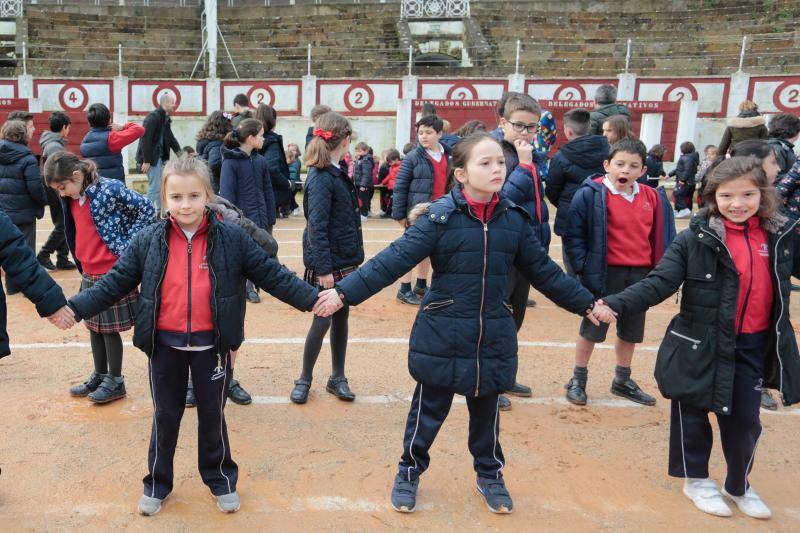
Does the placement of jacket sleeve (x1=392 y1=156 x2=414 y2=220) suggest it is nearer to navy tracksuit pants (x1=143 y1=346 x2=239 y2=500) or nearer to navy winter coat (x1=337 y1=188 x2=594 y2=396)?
navy winter coat (x1=337 y1=188 x2=594 y2=396)

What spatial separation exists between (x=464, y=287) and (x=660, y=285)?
3.31ft

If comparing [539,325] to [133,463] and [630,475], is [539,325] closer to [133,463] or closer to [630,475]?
[630,475]

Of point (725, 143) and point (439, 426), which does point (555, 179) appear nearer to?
point (725, 143)

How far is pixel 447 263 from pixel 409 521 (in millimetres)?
1231

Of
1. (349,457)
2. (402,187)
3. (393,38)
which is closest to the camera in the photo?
(349,457)

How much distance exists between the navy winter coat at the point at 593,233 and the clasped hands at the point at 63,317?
2937 millimetres

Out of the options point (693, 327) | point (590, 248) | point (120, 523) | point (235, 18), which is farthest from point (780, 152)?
point (235, 18)

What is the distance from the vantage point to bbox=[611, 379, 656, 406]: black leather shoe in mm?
4883

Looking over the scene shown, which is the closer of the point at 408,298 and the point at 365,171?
the point at 408,298

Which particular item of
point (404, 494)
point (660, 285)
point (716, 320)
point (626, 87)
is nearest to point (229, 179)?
point (404, 494)

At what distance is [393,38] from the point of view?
22.9 metres

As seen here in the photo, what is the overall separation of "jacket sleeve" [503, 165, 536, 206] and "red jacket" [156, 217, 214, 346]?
201cm

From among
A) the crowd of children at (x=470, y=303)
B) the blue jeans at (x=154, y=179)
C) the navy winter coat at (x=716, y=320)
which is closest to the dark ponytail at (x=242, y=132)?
the crowd of children at (x=470, y=303)

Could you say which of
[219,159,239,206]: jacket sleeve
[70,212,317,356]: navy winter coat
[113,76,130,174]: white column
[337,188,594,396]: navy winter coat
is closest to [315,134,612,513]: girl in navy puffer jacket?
[337,188,594,396]: navy winter coat
